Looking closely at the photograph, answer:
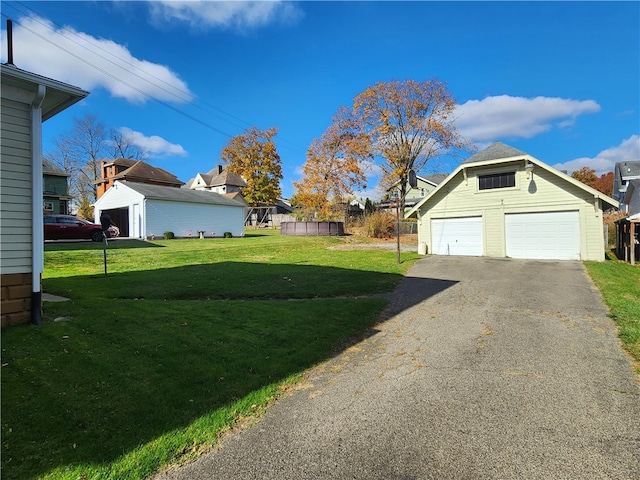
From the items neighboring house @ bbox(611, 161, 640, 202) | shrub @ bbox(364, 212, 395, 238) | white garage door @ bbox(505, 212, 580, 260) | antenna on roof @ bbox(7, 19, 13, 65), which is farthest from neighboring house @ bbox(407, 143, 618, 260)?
neighboring house @ bbox(611, 161, 640, 202)

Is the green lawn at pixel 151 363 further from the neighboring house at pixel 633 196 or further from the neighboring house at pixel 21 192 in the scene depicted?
the neighboring house at pixel 633 196

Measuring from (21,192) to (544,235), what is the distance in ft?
59.5

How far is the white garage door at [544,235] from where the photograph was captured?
14.9 m

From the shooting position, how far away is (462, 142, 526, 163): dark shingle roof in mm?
16525

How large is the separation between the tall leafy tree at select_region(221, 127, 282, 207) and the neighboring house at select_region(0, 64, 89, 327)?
44.9 metres

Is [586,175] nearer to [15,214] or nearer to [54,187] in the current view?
[15,214]

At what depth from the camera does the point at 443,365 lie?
13.8ft

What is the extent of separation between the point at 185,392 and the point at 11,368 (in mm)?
1942

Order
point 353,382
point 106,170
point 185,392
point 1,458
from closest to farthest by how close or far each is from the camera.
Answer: point 1,458, point 185,392, point 353,382, point 106,170

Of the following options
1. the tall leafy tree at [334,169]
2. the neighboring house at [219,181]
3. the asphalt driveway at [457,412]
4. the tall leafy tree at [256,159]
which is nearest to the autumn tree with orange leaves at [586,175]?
the tall leafy tree at [334,169]

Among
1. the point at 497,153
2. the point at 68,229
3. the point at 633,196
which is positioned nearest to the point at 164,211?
the point at 68,229

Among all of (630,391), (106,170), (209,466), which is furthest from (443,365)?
(106,170)

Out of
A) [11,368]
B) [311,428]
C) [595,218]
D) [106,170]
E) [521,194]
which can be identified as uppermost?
[106,170]

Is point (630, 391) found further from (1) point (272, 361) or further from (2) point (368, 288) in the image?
(2) point (368, 288)
